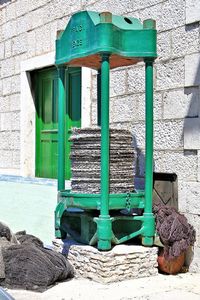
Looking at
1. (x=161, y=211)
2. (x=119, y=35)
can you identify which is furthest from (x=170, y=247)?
(x=119, y=35)

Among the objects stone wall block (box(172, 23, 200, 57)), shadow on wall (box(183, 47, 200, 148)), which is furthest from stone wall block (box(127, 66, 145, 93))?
shadow on wall (box(183, 47, 200, 148))

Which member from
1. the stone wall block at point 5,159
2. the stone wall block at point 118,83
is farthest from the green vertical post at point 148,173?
the stone wall block at point 5,159

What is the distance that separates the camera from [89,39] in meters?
4.71

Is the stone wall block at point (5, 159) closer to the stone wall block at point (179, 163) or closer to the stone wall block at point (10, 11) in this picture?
the stone wall block at point (10, 11)

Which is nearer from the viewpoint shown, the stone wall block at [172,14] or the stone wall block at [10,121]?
the stone wall block at [172,14]

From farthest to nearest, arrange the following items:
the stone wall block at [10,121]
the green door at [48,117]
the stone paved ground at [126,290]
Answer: the stone wall block at [10,121] < the green door at [48,117] < the stone paved ground at [126,290]

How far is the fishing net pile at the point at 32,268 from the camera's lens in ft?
14.8

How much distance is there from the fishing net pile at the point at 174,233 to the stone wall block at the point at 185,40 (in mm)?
1476

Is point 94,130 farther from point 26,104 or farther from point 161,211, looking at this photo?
point 26,104

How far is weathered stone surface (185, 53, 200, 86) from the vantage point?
493 cm

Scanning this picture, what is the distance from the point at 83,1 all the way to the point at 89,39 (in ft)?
6.56

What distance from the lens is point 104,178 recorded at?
461 cm

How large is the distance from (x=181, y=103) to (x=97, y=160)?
37.9 inches

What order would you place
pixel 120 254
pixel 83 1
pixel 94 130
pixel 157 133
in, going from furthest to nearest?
pixel 83 1, pixel 157 133, pixel 94 130, pixel 120 254
